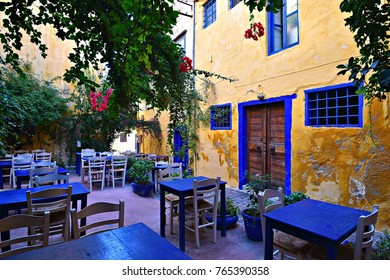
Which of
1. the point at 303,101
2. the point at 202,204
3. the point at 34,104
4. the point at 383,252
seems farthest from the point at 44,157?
the point at 383,252

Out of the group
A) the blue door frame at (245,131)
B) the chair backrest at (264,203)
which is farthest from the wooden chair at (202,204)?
the blue door frame at (245,131)

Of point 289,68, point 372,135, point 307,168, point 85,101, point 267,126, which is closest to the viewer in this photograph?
point 372,135

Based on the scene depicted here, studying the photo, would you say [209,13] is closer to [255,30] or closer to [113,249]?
[255,30]

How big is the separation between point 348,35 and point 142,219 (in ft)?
15.0

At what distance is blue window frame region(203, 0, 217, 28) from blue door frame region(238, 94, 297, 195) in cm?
301

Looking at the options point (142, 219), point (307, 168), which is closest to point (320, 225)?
point (307, 168)

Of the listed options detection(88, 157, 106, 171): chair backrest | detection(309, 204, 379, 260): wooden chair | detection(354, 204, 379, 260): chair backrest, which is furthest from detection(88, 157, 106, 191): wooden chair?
detection(354, 204, 379, 260): chair backrest

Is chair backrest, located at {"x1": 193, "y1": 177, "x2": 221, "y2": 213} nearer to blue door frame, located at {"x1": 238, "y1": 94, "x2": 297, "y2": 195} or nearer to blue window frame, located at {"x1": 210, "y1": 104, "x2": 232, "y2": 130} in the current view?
blue door frame, located at {"x1": 238, "y1": 94, "x2": 297, "y2": 195}

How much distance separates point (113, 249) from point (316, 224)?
1.58 metres

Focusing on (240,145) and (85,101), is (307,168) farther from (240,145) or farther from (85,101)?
(85,101)

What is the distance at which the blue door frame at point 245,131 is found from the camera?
4.73 meters

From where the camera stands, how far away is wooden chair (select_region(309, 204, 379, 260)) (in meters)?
1.74

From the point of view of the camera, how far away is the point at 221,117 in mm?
6641

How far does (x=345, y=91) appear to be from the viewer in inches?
155
